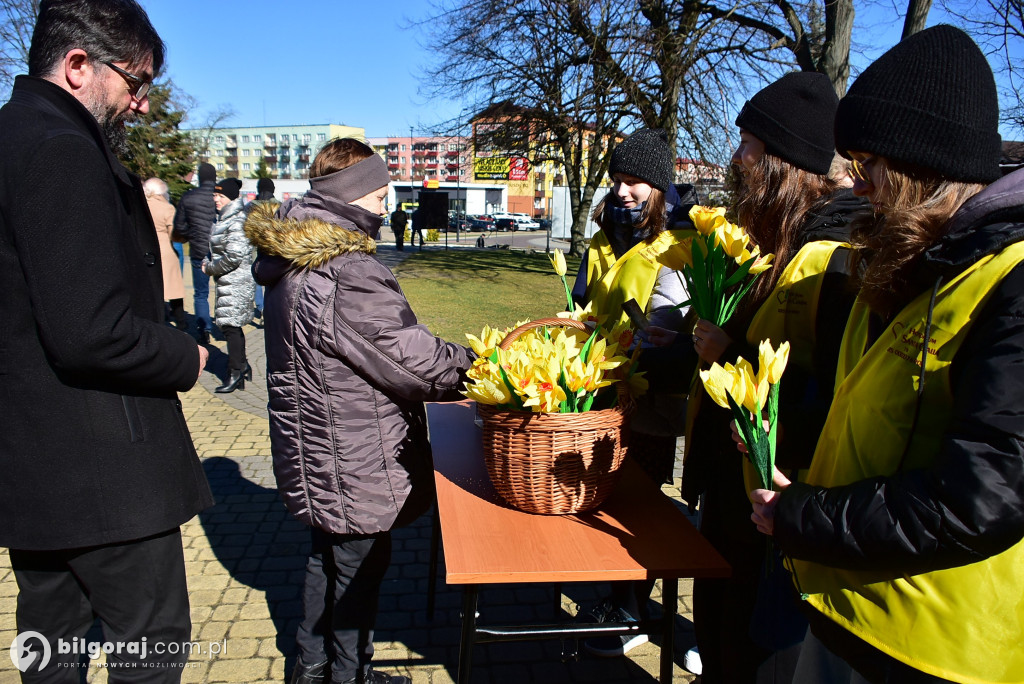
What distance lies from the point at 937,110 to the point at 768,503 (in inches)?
30.2

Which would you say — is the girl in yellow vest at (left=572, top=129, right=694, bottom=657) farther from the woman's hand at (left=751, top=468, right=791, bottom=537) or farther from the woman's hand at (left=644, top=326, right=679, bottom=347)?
the woman's hand at (left=751, top=468, right=791, bottom=537)

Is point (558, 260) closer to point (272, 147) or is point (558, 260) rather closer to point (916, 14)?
point (916, 14)

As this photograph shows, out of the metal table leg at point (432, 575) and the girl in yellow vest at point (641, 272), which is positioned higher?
the girl in yellow vest at point (641, 272)

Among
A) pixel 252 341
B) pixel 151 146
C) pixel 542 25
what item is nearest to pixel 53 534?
pixel 252 341

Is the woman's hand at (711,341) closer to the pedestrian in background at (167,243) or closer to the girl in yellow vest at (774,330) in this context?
the girl in yellow vest at (774,330)

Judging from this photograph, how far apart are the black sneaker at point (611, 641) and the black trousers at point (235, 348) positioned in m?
4.68

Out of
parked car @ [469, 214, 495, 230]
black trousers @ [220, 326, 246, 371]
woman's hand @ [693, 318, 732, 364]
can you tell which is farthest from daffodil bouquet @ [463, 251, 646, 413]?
parked car @ [469, 214, 495, 230]

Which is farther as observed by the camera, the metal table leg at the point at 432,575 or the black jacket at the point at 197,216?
the black jacket at the point at 197,216

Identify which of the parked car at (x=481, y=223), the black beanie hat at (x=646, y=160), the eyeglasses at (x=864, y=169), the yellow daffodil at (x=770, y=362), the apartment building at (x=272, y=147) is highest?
the apartment building at (x=272, y=147)

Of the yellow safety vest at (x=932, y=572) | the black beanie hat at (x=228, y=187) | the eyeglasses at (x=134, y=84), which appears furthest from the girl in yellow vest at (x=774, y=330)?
the black beanie hat at (x=228, y=187)

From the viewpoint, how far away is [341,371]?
7.25 feet

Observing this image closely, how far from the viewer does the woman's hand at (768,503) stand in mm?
1310

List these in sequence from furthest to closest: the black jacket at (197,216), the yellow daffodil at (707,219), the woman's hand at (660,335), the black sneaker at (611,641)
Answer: the black jacket at (197,216) < the black sneaker at (611,641) < the woman's hand at (660,335) < the yellow daffodil at (707,219)

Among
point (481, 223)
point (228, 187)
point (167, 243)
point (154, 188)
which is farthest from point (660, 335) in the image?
point (481, 223)
